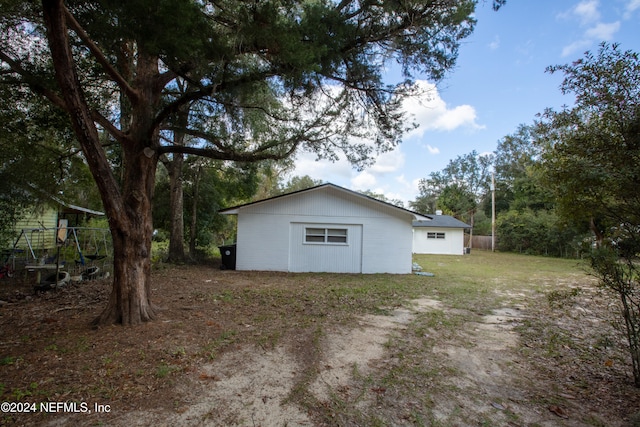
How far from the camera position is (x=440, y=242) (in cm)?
2506

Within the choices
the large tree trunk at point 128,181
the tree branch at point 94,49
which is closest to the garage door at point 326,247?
the large tree trunk at point 128,181

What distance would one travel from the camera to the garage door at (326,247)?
42.1 feet

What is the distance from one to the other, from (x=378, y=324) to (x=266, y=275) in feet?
21.7

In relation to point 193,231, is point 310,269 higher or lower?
lower

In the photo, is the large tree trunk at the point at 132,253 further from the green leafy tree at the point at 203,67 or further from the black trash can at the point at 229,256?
the black trash can at the point at 229,256

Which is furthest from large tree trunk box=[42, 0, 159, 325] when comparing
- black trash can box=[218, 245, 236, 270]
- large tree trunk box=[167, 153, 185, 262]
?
large tree trunk box=[167, 153, 185, 262]

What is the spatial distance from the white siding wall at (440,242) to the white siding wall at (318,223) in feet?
43.4

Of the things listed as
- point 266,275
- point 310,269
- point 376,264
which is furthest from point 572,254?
point 266,275

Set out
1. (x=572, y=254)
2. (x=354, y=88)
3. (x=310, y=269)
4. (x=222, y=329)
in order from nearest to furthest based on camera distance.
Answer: (x=222, y=329) < (x=354, y=88) < (x=310, y=269) < (x=572, y=254)

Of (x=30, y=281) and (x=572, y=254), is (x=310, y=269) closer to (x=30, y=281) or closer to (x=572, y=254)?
(x=30, y=281)

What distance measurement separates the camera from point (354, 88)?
20.1ft

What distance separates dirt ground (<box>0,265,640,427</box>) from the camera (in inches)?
108

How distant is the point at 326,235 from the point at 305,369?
9341mm

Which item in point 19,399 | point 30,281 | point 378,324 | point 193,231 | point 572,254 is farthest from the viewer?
point 572,254
